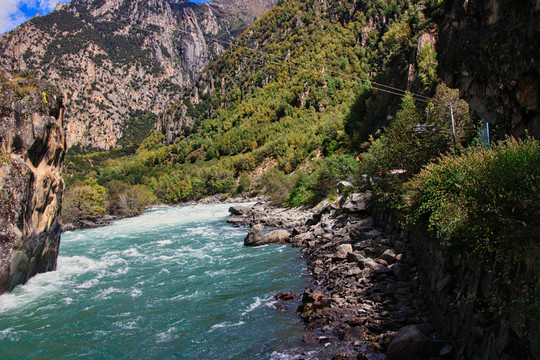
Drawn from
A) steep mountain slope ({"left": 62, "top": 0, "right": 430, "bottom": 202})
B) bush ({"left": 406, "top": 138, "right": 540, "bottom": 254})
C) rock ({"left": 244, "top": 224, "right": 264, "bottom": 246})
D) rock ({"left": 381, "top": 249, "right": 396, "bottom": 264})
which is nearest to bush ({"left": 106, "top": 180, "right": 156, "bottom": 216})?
steep mountain slope ({"left": 62, "top": 0, "right": 430, "bottom": 202})

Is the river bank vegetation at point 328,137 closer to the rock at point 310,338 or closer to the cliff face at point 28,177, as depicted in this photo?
the rock at point 310,338

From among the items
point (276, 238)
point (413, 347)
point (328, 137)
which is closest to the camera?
point (413, 347)

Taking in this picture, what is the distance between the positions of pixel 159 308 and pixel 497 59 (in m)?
13.9

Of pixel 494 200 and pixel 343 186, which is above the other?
pixel 494 200

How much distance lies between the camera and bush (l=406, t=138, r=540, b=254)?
4969 millimetres

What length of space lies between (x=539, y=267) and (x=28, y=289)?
1833 centimetres

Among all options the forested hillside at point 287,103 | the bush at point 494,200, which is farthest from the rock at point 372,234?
the forested hillside at point 287,103

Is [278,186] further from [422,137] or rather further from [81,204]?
[422,137]

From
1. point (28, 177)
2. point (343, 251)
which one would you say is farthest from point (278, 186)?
point (28, 177)

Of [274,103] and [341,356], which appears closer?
[341,356]

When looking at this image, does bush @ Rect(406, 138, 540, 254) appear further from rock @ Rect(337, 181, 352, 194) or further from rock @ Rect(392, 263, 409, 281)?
rock @ Rect(337, 181, 352, 194)

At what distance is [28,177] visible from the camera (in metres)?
14.8

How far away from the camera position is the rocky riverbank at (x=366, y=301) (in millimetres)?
7277

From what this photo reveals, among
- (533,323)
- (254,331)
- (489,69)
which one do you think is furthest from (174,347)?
(489,69)
